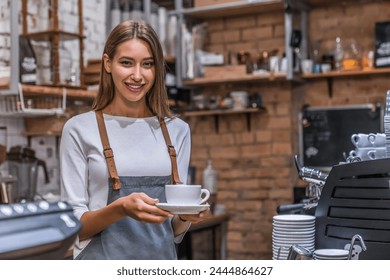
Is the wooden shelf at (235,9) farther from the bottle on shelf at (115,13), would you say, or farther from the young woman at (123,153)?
the young woman at (123,153)

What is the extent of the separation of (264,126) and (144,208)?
2.87 m

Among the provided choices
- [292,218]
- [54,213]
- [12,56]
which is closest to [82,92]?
[12,56]

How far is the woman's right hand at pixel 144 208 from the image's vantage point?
3.70 ft

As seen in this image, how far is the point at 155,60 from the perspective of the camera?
130 centimetres

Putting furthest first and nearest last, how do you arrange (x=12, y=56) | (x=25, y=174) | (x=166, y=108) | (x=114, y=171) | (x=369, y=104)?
(x=369, y=104), (x=25, y=174), (x=12, y=56), (x=166, y=108), (x=114, y=171)

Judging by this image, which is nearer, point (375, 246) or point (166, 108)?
point (375, 246)

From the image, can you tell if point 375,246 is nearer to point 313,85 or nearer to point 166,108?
point 166,108

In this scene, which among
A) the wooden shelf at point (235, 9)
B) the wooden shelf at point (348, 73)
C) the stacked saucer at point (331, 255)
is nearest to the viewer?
the stacked saucer at point (331, 255)

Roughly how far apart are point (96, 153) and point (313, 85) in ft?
8.97

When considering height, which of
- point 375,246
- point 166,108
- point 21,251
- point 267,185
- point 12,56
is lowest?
point 267,185

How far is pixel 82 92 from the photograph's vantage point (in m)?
A: 3.03

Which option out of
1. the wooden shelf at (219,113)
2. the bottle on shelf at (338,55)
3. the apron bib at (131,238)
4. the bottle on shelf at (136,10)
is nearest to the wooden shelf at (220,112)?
the wooden shelf at (219,113)

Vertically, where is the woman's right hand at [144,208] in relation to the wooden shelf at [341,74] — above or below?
below

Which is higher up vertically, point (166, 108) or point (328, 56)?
point (328, 56)
